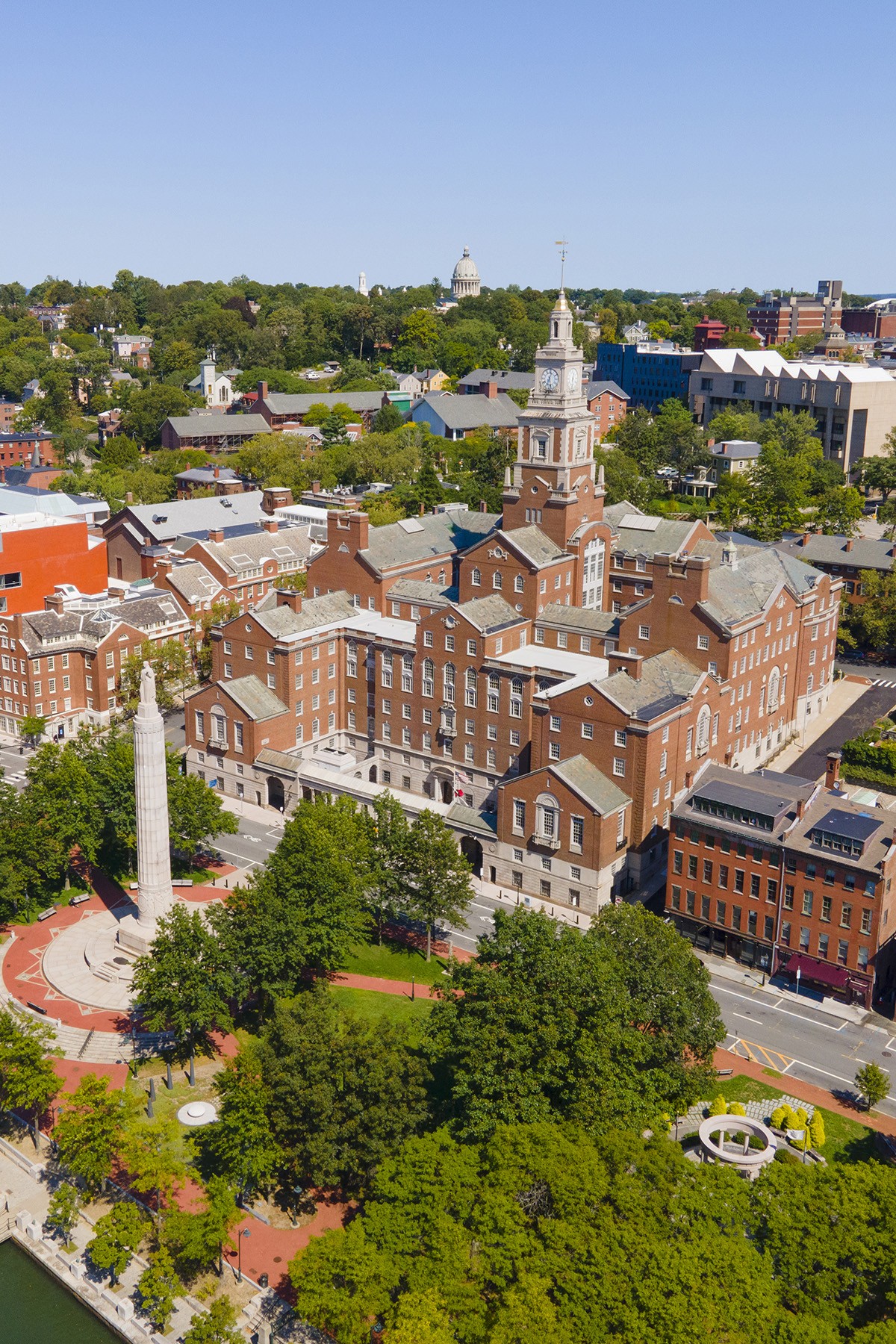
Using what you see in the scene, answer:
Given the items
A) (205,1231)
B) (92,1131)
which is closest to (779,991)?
(205,1231)

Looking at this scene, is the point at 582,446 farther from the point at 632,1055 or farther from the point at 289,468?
the point at 289,468

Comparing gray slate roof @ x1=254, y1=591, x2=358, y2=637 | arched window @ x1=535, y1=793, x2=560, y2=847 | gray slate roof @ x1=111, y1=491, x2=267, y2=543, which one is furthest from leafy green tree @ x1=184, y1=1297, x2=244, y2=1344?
gray slate roof @ x1=111, y1=491, x2=267, y2=543

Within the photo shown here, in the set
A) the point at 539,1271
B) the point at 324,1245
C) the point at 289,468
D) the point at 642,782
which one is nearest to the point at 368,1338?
the point at 324,1245

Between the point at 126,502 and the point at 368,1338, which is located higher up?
the point at 126,502

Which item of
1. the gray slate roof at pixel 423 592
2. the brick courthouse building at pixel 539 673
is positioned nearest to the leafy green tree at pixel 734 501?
the brick courthouse building at pixel 539 673

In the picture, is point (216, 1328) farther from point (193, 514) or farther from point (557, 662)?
point (193, 514)

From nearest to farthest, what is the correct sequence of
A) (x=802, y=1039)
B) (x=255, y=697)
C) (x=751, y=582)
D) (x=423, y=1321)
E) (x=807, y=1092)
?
(x=423, y=1321)
(x=807, y=1092)
(x=802, y=1039)
(x=255, y=697)
(x=751, y=582)

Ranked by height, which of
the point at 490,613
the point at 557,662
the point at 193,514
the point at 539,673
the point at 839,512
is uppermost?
the point at 839,512
